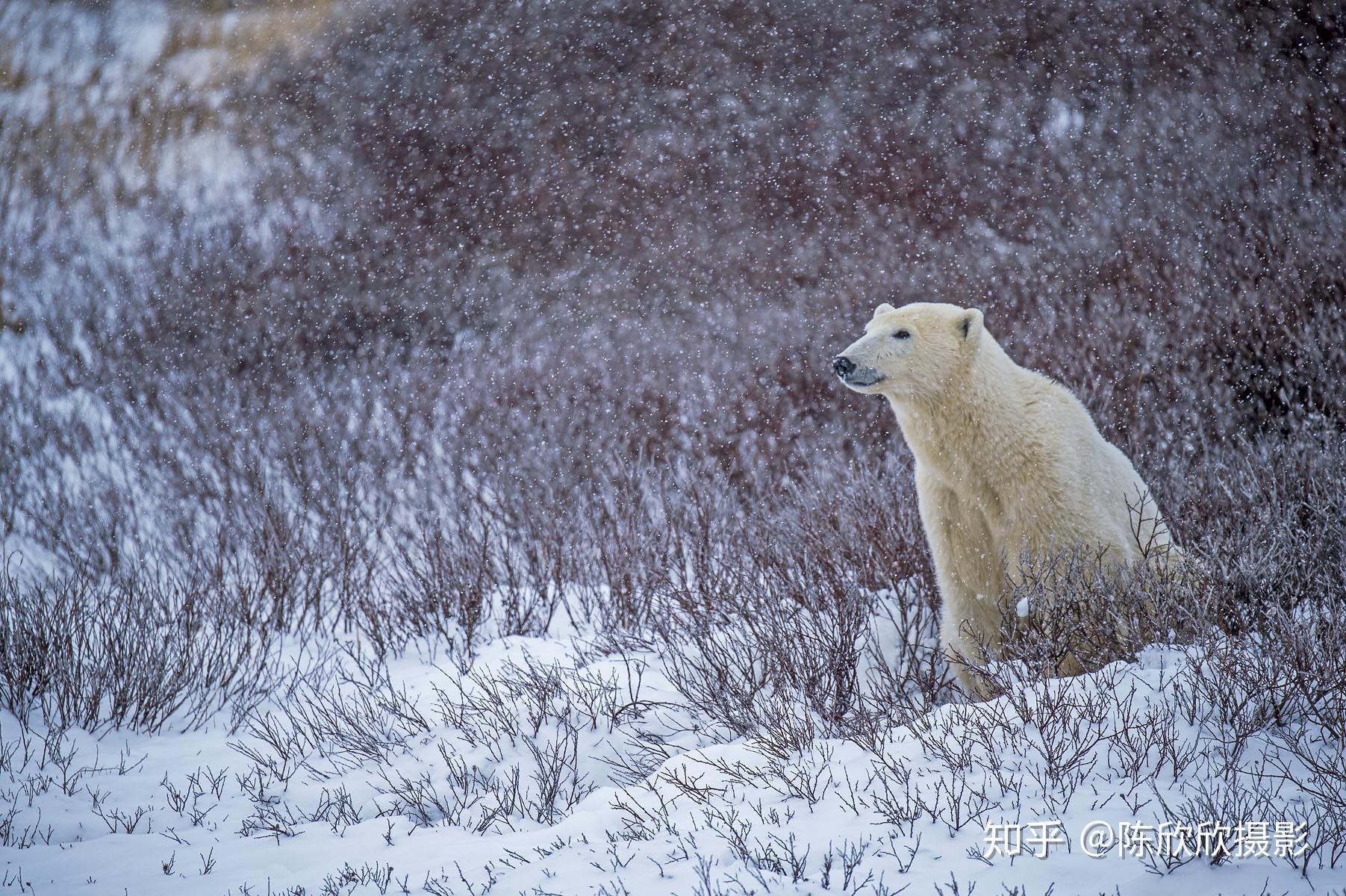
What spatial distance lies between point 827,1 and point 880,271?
5.71 metres

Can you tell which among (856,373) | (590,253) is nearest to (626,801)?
(856,373)

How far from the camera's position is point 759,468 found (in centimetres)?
902

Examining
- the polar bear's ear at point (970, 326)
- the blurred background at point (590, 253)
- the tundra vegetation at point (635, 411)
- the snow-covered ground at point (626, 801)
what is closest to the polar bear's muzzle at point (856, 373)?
the polar bear's ear at point (970, 326)

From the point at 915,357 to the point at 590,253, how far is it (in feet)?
33.4

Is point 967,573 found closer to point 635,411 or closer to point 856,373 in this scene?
point 856,373

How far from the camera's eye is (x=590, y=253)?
12.7 m

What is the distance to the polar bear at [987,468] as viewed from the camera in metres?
2.90

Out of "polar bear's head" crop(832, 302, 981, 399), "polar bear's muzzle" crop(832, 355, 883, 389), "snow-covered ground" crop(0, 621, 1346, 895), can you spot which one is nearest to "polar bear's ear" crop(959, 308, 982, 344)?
"polar bear's head" crop(832, 302, 981, 399)

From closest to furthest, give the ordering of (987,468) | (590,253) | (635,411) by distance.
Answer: (987,468) < (635,411) < (590,253)

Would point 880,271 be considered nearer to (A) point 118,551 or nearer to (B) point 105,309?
(A) point 118,551

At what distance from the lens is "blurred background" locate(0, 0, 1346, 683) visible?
288 inches

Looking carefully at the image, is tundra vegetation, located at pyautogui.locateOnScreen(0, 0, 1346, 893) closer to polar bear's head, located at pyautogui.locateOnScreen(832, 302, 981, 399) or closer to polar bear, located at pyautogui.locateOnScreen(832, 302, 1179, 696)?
polar bear, located at pyautogui.locateOnScreen(832, 302, 1179, 696)

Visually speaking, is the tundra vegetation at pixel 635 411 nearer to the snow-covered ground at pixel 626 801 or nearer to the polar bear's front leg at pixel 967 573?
the snow-covered ground at pixel 626 801

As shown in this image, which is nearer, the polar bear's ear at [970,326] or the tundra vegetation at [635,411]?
the tundra vegetation at [635,411]
